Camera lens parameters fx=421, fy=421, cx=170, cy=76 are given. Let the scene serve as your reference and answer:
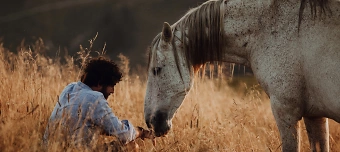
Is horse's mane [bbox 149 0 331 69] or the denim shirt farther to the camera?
horse's mane [bbox 149 0 331 69]

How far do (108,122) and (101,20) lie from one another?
27.1 m

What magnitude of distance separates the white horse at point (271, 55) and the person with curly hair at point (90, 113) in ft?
1.59

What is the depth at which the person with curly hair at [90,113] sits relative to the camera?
3.07 meters

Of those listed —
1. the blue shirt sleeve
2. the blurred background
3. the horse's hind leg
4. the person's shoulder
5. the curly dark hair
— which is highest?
the blurred background

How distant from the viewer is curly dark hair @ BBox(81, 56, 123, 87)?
342cm

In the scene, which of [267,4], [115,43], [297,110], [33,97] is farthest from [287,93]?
[115,43]

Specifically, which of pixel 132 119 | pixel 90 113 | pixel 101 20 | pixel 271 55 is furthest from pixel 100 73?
pixel 101 20

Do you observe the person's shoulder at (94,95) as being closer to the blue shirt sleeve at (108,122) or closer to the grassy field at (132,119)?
the blue shirt sleeve at (108,122)

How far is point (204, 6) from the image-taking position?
377 cm

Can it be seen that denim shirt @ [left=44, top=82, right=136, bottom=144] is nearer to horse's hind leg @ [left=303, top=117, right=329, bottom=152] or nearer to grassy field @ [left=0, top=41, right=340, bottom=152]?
grassy field @ [left=0, top=41, right=340, bottom=152]

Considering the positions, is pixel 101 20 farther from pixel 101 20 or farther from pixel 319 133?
pixel 319 133

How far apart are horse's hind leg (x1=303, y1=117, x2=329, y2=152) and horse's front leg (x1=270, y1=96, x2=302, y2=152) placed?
403 mm

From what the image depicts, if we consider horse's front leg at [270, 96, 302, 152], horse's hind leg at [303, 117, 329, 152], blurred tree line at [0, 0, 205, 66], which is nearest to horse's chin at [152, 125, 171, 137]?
horse's front leg at [270, 96, 302, 152]

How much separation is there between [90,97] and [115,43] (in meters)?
25.4
